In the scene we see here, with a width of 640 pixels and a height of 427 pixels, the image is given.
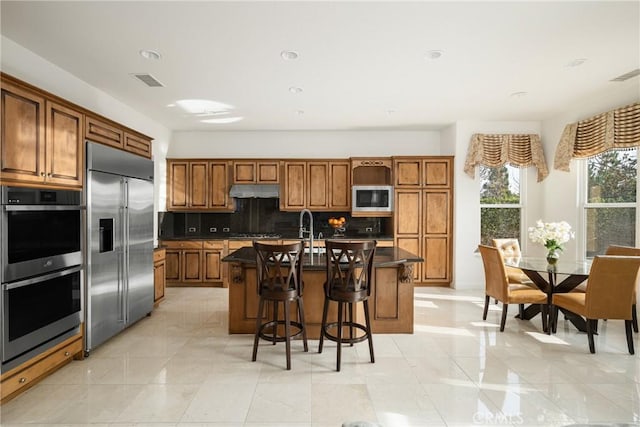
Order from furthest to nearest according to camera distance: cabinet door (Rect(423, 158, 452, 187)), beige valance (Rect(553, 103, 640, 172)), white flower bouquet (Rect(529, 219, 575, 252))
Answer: cabinet door (Rect(423, 158, 452, 187)) < beige valance (Rect(553, 103, 640, 172)) < white flower bouquet (Rect(529, 219, 575, 252))

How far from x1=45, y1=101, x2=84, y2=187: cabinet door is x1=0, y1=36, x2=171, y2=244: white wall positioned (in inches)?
27.9

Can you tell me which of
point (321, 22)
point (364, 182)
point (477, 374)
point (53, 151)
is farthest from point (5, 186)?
point (364, 182)

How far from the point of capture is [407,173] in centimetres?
594

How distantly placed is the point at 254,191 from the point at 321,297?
10.2 feet

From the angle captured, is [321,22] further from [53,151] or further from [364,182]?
[364,182]

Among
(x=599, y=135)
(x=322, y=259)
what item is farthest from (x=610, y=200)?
(x=322, y=259)

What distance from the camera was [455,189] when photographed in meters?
5.85

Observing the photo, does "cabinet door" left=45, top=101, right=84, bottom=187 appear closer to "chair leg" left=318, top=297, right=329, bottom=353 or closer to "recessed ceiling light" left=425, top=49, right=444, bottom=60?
"chair leg" left=318, top=297, right=329, bottom=353

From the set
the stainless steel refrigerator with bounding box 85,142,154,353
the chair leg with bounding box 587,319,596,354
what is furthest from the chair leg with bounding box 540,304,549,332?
the stainless steel refrigerator with bounding box 85,142,154,353

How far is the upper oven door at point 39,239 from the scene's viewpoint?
7.60 ft

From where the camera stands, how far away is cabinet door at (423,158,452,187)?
5.90 m

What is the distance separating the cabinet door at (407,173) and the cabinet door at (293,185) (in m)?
1.62

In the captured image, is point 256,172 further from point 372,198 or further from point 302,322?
point 302,322

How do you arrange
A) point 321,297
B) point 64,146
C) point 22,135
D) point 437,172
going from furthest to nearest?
point 437,172, point 321,297, point 64,146, point 22,135
